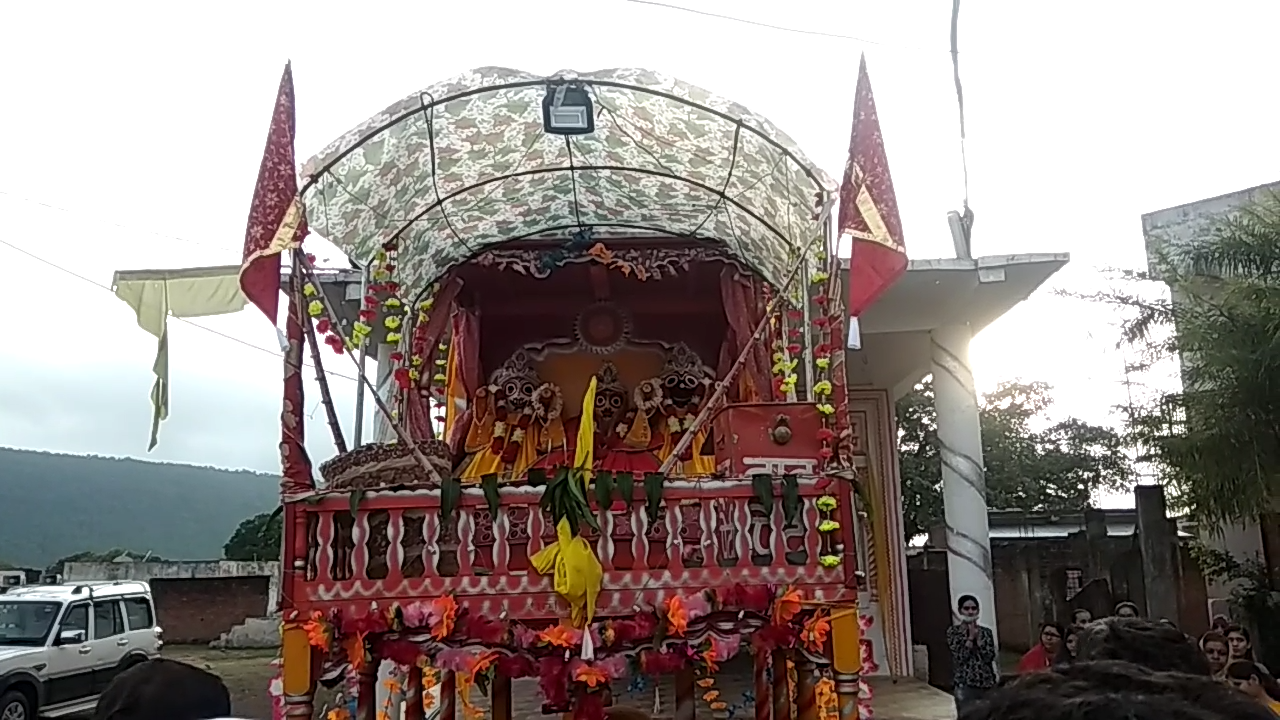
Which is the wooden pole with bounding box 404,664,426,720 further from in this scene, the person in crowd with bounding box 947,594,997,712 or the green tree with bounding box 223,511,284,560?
the green tree with bounding box 223,511,284,560

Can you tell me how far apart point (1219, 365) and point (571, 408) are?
19.6 ft

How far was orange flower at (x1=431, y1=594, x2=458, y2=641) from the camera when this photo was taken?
4.25 m

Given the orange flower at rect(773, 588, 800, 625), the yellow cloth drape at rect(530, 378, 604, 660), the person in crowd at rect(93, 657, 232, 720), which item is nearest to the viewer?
the person in crowd at rect(93, 657, 232, 720)

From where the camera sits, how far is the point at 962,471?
7.87 meters

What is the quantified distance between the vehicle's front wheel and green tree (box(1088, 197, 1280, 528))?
11.3m

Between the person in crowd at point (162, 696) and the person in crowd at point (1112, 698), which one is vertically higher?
the person in crowd at point (1112, 698)

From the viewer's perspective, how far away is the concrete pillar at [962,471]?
761cm

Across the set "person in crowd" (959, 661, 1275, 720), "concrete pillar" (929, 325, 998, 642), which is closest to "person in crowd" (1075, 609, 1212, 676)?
"person in crowd" (959, 661, 1275, 720)

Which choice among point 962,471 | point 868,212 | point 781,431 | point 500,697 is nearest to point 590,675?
point 500,697

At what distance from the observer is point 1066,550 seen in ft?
48.0

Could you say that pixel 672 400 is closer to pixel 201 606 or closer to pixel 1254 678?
pixel 1254 678

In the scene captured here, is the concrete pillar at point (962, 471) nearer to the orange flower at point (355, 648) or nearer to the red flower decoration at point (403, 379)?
the red flower decoration at point (403, 379)

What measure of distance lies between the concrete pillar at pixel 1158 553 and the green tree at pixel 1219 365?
1.41m

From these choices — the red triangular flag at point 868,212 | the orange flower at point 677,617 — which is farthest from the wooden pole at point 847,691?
the red triangular flag at point 868,212
